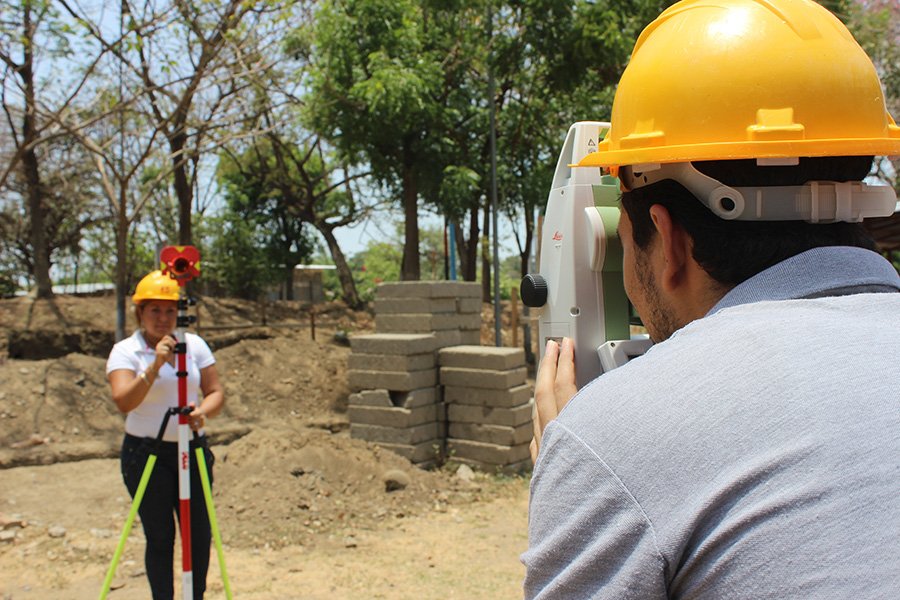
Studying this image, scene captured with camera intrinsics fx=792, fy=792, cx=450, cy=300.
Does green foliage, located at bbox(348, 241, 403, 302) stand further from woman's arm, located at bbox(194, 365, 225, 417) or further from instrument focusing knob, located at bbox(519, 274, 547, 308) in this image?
instrument focusing knob, located at bbox(519, 274, 547, 308)

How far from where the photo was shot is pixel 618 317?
5.17 feet

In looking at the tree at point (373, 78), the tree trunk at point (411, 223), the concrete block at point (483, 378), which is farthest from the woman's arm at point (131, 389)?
the tree trunk at point (411, 223)

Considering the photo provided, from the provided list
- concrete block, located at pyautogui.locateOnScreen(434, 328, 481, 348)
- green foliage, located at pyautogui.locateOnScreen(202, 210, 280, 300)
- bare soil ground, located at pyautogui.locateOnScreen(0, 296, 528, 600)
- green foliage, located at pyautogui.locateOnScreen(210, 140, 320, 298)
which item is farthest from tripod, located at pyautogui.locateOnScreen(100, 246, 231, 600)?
green foliage, located at pyautogui.locateOnScreen(202, 210, 280, 300)

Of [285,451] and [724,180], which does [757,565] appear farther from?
[285,451]

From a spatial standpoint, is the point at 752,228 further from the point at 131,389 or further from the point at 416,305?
the point at 416,305

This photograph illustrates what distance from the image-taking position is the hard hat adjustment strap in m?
1.00

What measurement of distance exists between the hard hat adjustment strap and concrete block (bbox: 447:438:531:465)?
6.34 metres

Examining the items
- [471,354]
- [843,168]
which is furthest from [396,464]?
[843,168]

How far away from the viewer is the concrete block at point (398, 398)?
7.43 meters

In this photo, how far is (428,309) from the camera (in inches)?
304

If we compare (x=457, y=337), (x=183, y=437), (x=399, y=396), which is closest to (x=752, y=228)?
(x=183, y=437)

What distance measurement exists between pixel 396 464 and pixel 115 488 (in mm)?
2433

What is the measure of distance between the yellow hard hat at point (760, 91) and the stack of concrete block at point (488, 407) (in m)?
6.17

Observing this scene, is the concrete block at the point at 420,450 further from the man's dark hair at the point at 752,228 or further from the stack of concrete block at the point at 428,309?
the man's dark hair at the point at 752,228
